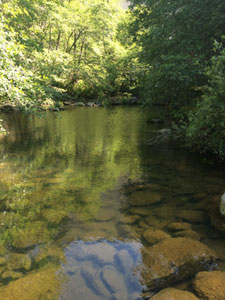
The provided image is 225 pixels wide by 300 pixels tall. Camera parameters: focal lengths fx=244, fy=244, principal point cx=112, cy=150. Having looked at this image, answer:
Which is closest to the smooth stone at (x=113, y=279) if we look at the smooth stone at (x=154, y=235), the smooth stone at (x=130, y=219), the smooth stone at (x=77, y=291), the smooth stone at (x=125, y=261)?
the smooth stone at (x=125, y=261)

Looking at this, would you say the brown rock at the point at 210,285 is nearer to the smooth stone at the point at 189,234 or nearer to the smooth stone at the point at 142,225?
the smooth stone at the point at 189,234

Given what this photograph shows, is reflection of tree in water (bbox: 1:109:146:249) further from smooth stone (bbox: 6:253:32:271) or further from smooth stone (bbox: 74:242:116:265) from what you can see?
smooth stone (bbox: 74:242:116:265)

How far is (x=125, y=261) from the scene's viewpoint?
4.32 m

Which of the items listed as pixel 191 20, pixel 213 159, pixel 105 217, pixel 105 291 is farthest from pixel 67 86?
pixel 105 291

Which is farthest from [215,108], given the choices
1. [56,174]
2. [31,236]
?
[31,236]

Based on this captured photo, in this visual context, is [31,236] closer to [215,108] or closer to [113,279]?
[113,279]

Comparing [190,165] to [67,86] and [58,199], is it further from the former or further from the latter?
[67,86]

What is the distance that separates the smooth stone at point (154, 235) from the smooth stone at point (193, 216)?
0.86 meters

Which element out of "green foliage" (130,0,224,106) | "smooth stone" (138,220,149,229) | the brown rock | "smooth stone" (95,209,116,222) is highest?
"green foliage" (130,0,224,106)

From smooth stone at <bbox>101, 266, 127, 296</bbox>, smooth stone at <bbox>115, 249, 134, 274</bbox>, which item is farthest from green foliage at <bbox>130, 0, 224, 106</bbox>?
smooth stone at <bbox>101, 266, 127, 296</bbox>

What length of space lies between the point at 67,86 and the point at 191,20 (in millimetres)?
25027

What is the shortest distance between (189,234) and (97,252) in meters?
1.90

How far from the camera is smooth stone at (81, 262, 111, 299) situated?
3648mm

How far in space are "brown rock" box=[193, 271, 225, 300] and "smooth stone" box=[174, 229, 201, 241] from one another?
3.46 ft
